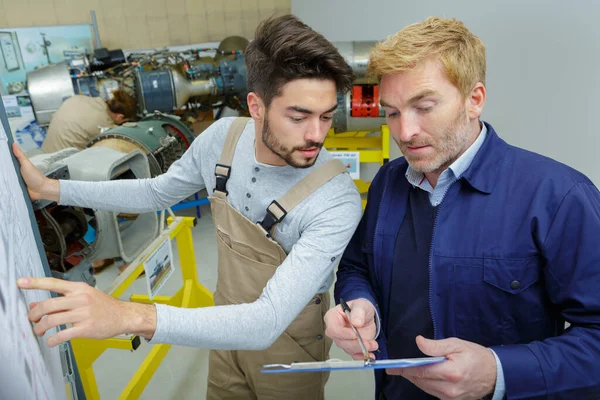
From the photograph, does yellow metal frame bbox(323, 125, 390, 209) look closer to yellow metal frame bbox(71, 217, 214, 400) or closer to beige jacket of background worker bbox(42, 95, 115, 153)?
yellow metal frame bbox(71, 217, 214, 400)

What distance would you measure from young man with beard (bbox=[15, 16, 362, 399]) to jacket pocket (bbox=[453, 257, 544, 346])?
37 centimetres

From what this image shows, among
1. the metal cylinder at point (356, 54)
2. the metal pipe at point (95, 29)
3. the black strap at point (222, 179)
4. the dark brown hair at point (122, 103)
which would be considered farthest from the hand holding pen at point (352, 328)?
the metal pipe at point (95, 29)

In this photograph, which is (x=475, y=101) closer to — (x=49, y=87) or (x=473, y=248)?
(x=473, y=248)

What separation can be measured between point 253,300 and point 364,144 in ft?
7.88

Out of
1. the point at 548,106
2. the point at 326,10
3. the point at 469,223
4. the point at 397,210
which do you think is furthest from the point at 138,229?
the point at 326,10

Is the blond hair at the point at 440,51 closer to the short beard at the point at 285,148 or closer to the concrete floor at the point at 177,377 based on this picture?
the short beard at the point at 285,148

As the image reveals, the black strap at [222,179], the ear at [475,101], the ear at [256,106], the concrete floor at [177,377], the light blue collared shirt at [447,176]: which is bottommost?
the concrete floor at [177,377]

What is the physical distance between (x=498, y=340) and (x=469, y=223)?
1.06 ft

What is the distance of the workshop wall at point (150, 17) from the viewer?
16.9 ft

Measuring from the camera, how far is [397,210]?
1.36 metres

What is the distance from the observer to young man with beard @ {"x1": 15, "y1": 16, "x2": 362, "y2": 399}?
1075mm

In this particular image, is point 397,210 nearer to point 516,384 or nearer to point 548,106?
point 516,384

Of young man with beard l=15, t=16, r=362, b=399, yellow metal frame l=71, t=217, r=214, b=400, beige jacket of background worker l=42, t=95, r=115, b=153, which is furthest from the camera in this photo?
beige jacket of background worker l=42, t=95, r=115, b=153

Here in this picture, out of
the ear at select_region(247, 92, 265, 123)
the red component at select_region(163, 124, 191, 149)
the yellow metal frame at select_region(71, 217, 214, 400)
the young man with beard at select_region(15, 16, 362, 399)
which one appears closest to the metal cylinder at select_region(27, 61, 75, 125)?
the red component at select_region(163, 124, 191, 149)
